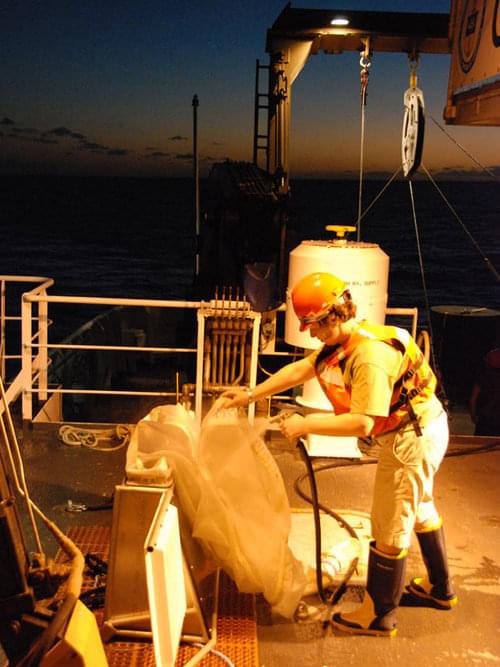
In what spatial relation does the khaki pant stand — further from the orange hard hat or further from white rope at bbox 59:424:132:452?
white rope at bbox 59:424:132:452

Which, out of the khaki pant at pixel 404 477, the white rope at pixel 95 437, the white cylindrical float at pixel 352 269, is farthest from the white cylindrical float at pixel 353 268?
the khaki pant at pixel 404 477

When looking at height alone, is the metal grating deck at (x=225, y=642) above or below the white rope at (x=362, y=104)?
below

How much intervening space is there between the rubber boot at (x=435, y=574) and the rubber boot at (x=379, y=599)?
0.96 ft

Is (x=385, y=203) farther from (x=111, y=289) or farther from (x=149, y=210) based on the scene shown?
(x=111, y=289)

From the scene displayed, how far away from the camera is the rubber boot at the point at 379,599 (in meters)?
3.52

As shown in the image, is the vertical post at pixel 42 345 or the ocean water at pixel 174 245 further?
the ocean water at pixel 174 245

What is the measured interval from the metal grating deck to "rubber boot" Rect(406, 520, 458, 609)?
100 cm

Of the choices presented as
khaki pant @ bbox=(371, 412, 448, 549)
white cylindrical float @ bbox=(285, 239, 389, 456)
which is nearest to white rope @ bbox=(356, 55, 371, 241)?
white cylindrical float @ bbox=(285, 239, 389, 456)

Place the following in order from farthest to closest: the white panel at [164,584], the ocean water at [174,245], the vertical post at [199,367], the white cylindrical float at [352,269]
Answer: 1. the ocean water at [174,245]
2. the vertical post at [199,367]
3. the white cylindrical float at [352,269]
4. the white panel at [164,584]

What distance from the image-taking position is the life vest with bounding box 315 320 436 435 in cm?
340

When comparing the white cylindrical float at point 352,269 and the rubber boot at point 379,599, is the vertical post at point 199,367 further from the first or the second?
the rubber boot at point 379,599

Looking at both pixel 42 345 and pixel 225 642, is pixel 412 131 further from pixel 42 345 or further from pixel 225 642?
pixel 225 642

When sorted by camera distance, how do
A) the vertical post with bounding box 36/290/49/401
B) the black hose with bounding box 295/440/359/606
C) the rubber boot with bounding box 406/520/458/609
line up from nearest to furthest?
the black hose with bounding box 295/440/359/606 → the rubber boot with bounding box 406/520/458/609 → the vertical post with bounding box 36/290/49/401

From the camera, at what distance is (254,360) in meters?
6.09
